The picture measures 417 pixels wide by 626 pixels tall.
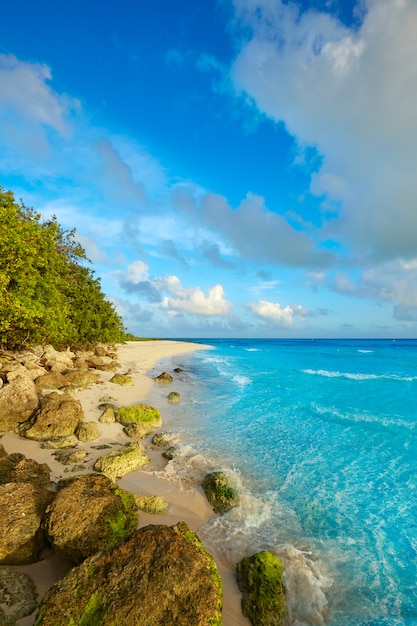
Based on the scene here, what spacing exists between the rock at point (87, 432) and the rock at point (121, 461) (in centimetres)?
168

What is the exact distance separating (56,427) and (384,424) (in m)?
16.8

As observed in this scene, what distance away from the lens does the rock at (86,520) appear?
5254mm

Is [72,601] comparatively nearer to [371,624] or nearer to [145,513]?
[145,513]

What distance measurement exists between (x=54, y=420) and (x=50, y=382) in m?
6.82

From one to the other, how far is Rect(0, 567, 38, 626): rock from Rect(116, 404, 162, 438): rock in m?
7.71

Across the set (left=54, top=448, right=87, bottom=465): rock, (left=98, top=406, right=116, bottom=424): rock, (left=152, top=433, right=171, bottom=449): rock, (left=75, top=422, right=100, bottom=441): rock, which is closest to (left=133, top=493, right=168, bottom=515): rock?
(left=54, top=448, right=87, bottom=465): rock

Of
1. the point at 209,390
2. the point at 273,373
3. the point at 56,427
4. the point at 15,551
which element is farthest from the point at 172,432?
the point at 273,373

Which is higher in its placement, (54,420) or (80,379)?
(80,379)

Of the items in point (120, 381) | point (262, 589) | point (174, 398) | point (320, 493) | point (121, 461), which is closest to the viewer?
point (262, 589)

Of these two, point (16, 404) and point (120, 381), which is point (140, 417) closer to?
point (16, 404)

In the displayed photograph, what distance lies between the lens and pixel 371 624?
5.34 meters

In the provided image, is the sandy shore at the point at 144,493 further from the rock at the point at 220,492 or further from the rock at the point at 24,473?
the rock at the point at 24,473

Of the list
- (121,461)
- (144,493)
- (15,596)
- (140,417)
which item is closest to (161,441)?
(140,417)

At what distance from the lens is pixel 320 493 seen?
9.48 metres
